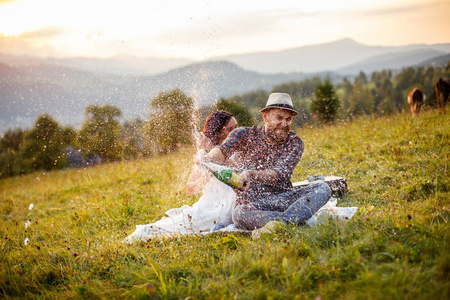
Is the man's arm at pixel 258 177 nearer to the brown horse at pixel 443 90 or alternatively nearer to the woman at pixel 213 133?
the woman at pixel 213 133

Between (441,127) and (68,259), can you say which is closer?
(68,259)

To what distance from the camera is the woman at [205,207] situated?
4637 millimetres

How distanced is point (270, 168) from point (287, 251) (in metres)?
1.64

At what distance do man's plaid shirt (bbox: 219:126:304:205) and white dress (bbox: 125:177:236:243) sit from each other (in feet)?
1.54

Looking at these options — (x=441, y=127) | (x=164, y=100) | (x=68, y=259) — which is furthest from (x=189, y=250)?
(x=164, y=100)

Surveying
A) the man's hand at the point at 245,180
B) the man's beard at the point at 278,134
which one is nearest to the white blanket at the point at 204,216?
the man's hand at the point at 245,180

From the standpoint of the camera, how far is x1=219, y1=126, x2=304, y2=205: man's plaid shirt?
14.0ft

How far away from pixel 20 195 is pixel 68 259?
8.39 meters

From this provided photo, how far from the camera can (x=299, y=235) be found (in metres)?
3.39

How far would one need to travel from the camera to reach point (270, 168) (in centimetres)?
444

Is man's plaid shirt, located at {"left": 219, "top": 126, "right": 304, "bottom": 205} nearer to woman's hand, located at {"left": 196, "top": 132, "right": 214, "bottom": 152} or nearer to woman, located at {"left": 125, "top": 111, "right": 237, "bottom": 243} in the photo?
woman, located at {"left": 125, "top": 111, "right": 237, "bottom": 243}

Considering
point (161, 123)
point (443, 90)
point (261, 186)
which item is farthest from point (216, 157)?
point (161, 123)

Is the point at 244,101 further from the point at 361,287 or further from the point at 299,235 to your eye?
the point at 361,287

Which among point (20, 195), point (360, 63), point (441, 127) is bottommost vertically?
point (20, 195)
